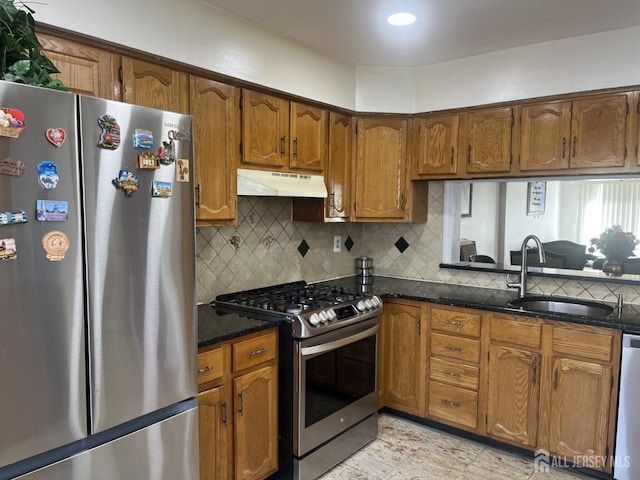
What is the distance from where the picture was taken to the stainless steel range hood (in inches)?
104

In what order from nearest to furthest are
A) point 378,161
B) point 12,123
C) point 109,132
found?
point 12,123
point 109,132
point 378,161

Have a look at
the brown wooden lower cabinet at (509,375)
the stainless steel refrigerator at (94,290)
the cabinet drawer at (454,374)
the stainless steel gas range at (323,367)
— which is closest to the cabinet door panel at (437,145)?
the brown wooden lower cabinet at (509,375)

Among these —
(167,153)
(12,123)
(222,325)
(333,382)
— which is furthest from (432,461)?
(12,123)

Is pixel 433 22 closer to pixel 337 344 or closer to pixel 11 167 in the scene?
pixel 337 344

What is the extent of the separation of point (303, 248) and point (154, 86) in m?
1.68

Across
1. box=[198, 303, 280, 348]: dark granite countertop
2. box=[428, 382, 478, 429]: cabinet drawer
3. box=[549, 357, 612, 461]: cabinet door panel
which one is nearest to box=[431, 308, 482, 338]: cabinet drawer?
box=[428, 382, 478, 429]: cabinet drawer

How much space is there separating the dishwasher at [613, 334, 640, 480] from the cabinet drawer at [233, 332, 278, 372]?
72.9 inches

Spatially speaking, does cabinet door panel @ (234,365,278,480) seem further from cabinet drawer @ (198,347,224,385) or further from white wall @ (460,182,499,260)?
white wall @ (460,182,499,260)

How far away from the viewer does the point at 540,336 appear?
9.04 ft

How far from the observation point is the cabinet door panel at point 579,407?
259 cm

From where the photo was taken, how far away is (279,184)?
279cm

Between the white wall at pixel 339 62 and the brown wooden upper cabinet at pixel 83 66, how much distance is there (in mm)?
76

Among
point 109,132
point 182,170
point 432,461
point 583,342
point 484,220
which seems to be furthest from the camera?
point 484,220

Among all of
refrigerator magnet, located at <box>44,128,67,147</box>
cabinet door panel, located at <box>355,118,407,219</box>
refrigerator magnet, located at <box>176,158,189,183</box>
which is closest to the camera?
refrigerator magnet, located at <box>44,128,67,147</box>
